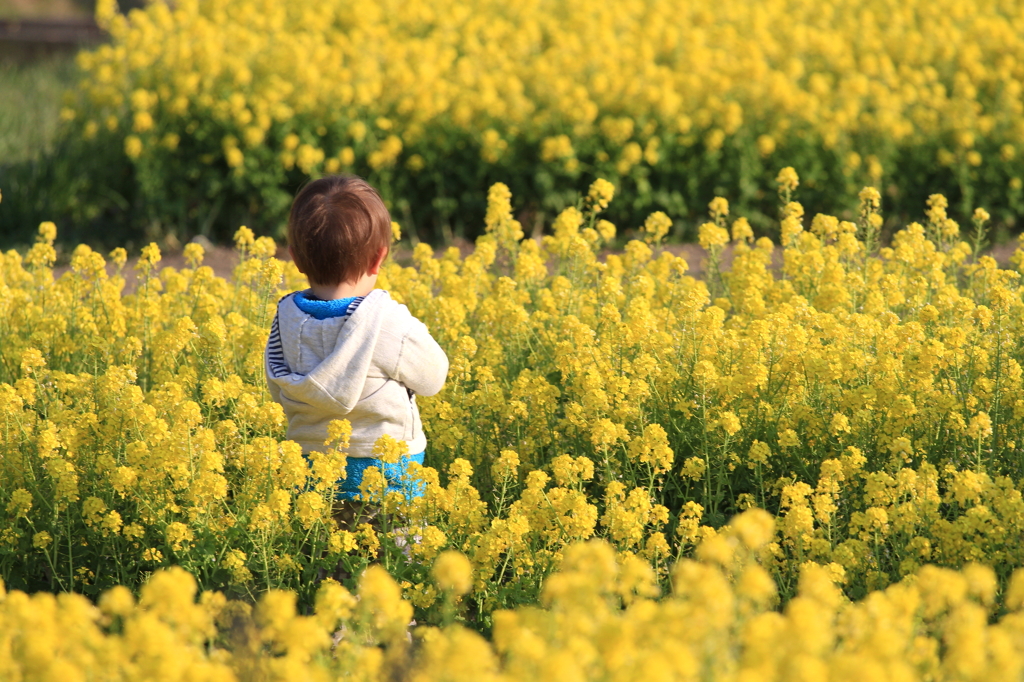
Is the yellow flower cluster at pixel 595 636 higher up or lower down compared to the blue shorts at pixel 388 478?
higher up

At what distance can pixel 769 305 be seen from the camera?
→ 5242mm

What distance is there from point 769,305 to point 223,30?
557 cm

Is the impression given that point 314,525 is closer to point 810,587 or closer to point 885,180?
point 810,587

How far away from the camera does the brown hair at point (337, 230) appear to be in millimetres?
3453

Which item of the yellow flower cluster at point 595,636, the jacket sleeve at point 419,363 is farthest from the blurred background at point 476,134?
the yellow flower cluster at point 595,636

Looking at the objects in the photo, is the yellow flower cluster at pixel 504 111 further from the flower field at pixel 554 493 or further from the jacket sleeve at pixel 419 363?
the jacket sleeve at pixel 419 363

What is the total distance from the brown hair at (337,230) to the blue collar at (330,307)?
0.07m

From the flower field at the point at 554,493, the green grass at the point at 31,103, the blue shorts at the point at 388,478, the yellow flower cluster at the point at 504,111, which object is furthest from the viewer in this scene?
the green grass at the point at 31,103

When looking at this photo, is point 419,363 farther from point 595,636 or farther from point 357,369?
point 595,636

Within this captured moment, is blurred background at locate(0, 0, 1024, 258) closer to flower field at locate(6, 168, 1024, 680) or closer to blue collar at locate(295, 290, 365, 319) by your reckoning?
flower field at locate(6, 168, 1024, 680)

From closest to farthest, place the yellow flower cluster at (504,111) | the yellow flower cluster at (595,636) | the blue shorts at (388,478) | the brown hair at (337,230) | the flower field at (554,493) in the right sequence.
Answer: the yellow flower cluster at (595,636) → the flower field at (554,493) → the brown hair at (337,230) → the blue shorts at (388,478) → the yellow flower cluster at (504,111)

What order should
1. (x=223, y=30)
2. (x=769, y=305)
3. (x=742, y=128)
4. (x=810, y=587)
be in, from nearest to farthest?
(x=810, y=587) < (x=769, y=305) < (x=742, y=128) < (x=223, y=30)

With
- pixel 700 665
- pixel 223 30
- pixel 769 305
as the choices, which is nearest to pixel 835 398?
pixel 769 305

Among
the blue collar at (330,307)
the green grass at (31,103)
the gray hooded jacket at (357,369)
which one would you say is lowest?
the green grass at (31,103)
